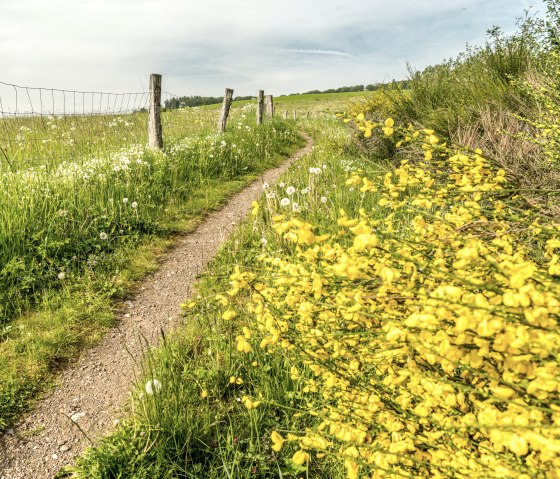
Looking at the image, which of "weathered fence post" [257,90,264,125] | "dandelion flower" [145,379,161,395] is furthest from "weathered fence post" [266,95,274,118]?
"dandelion flower" [145,379,161,395]

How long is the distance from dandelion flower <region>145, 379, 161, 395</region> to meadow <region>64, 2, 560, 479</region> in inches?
0.7

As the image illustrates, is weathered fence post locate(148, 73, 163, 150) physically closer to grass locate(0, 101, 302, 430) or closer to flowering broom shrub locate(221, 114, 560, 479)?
grass locate(0, 101, 302, 430)

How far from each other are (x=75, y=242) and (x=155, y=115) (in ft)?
17.0

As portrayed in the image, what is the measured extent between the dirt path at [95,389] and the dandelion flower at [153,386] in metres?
0.21

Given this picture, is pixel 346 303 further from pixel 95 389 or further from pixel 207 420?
pixel 95 389

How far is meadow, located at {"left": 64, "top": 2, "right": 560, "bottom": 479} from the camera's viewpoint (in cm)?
125

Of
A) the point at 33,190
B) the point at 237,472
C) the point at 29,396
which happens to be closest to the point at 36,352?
the point at 29,396

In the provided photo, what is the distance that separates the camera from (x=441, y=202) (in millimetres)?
2387

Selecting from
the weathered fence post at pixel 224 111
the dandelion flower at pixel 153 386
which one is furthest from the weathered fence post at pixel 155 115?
the dandelion flower at pixel 153 386

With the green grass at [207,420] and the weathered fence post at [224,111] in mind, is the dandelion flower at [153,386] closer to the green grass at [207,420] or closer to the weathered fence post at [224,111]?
the green grass at [207,420]

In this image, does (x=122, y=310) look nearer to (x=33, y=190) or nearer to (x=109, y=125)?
(x=33, y=190)

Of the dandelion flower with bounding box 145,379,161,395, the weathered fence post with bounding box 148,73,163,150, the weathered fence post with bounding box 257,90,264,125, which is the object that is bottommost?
the dandelion flower with bounding box 145,379,161,395

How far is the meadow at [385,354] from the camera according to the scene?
49.3 inches

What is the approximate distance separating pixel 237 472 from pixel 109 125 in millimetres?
8812
